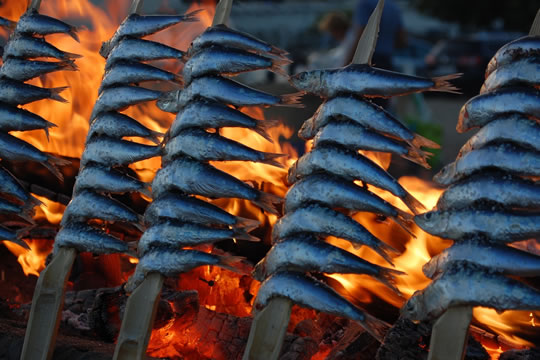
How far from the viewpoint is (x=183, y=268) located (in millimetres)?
2227

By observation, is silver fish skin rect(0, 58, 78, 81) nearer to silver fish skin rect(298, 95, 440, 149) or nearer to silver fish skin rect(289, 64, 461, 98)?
silver fish skin rect(289, 64, 461, 98)

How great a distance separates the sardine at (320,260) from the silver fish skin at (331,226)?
36 mm

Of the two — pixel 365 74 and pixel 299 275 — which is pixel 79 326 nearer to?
pixel 299 275

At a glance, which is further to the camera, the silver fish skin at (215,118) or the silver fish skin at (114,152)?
the silver fish skin at (114,152)

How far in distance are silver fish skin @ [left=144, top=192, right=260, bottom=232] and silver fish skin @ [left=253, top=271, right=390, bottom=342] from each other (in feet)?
0.83

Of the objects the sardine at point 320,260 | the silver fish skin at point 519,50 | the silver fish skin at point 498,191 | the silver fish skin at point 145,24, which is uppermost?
the silver fish skin at point 145,24

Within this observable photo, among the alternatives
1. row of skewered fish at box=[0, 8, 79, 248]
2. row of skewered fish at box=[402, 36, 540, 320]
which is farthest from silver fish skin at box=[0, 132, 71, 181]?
row of skewered fish at box=[402, 36, 540, 320]

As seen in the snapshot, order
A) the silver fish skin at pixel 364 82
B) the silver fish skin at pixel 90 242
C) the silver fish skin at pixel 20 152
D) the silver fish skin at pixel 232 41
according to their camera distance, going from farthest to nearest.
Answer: the silver fish skin at pixel 20 152
the silver fish skin at pixel 90 242
the silver fish skin at pixel 232 41
the silver fish skin at pixel 364 82

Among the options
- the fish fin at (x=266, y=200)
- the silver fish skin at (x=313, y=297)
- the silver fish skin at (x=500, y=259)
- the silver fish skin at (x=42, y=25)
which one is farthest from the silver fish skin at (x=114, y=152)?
the silver fish skin at (x=500, y=259)

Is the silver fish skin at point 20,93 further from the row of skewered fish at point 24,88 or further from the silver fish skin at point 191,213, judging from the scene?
the silver fish skin at point 191,213

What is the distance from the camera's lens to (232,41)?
7.59ft

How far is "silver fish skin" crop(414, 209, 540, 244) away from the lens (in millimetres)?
1855

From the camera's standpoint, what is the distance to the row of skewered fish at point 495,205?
184 cm

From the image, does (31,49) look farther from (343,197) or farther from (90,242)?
(343,197)
